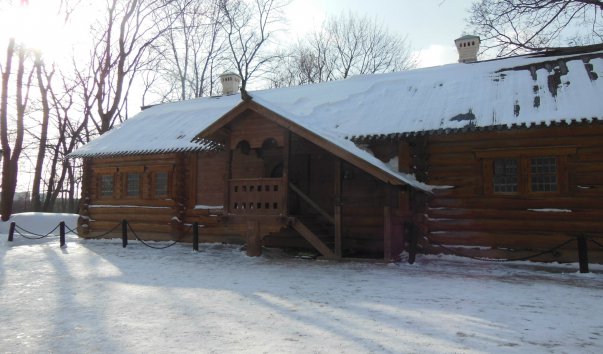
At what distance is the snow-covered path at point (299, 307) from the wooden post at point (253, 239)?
0.84 metres

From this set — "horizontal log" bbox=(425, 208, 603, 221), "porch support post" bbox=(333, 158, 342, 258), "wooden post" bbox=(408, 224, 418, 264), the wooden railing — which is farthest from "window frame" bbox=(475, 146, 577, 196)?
the wooden railing

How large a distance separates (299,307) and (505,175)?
7257 mm

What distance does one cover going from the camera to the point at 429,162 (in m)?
12.2

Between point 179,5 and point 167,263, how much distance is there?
22.5 metres

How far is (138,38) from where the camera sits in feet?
94.0

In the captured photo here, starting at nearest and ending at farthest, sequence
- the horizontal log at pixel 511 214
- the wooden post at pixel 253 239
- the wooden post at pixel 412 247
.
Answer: the horizontal log at pixel 511 214, the wooden post at pixel 412 247, the wooden post at pixel 253 239

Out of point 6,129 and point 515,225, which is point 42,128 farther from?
point 515,225

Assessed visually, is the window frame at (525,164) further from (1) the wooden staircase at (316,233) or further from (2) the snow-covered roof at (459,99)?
(1) the wooden staircase at (316,233)

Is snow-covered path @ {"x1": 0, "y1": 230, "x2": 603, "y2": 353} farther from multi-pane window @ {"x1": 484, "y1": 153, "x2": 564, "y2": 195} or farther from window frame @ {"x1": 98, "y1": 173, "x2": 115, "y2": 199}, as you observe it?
window frame @ {"x1": 98, "y1": 173, "x2": 115, "y2": 199}

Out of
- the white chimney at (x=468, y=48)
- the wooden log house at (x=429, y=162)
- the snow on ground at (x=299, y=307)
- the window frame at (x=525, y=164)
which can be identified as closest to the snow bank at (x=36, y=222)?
the wooden log house at (x=429, y=162)

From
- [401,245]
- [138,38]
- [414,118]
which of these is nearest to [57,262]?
[401,245]

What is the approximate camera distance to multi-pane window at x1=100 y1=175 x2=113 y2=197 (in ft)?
58.9

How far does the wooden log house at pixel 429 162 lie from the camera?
1077 cm

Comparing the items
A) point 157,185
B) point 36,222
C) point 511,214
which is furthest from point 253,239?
point 36,222
